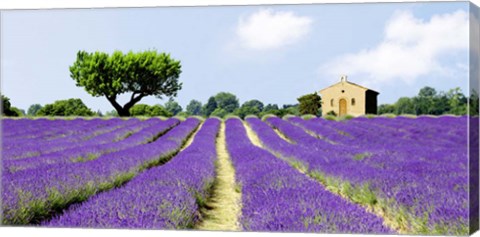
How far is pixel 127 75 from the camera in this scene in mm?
5805

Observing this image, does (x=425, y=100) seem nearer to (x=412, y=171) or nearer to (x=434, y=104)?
(x=434, y=104)

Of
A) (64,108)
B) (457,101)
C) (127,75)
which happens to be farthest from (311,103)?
(64,108)

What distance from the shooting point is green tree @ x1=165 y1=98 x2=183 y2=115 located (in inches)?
210

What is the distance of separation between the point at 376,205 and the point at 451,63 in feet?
4.80

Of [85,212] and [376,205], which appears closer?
[85,212]

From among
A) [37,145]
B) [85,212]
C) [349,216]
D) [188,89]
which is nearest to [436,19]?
[349,216]

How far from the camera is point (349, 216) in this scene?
3.52 meters

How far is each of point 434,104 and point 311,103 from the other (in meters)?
1.21

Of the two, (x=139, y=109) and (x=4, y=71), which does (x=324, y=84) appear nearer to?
(x=139, y=109)

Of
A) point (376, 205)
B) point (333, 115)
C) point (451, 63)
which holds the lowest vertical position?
point (376, 205)

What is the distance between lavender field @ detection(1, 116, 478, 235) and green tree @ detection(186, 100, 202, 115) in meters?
0.17

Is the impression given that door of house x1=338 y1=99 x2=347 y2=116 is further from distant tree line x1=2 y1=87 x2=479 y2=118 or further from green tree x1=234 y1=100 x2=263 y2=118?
green tree x1=234 y1=100 x2=263 y2=118

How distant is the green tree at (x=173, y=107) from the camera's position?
17.5 feet

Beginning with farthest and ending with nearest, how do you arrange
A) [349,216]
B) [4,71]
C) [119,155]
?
[119,155]
[4,71]
[349,216]
